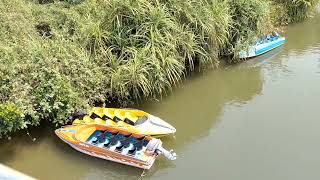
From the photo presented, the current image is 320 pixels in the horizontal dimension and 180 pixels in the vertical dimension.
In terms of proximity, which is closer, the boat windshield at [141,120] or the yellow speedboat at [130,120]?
the yellow speedboat at [130,120]

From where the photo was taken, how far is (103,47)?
29.2ft

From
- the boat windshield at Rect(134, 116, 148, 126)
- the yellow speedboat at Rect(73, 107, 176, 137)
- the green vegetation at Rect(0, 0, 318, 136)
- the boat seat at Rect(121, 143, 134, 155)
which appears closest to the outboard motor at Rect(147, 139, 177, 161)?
the boat seat at Rect(121, 143, 134, 155)

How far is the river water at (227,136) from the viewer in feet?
23.5

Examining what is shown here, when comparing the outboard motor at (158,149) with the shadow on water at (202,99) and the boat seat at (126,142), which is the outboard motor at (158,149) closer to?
the boat seat at (126,142)

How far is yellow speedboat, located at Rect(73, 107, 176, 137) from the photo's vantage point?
25.7ft

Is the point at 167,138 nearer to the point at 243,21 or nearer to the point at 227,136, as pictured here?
the point at 227,136

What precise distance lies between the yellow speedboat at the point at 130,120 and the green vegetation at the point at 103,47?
1.00ft

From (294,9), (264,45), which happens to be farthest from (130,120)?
(294,9)

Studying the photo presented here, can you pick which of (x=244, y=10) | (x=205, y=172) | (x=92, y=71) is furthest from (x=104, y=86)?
(x=244, y=10)

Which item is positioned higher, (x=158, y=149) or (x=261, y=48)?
(x=261, y=48)

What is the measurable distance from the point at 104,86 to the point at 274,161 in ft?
11.7

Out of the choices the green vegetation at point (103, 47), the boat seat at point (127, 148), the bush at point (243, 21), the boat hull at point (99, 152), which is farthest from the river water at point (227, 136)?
the bush at point (243, 21)

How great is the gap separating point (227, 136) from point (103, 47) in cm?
315

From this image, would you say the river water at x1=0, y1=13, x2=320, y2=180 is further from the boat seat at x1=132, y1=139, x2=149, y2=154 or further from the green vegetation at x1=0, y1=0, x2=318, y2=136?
the green vegetation at x1=0, y1=0, x2=318, y2=136
